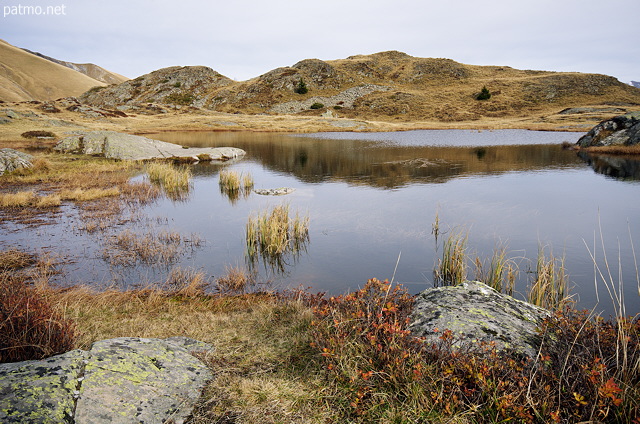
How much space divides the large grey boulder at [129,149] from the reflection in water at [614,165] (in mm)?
33140

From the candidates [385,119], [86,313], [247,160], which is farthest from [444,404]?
[385,119]

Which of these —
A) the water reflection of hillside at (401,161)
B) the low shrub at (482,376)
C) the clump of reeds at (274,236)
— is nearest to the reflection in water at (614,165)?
the water reflection of hillside at (401,161)

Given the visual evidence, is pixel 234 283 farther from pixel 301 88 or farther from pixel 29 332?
pixel 301 88

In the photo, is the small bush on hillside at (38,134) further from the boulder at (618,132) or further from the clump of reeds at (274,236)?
the boulder at (618,132)

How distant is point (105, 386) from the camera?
394 centimetres

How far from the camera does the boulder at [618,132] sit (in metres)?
35.5

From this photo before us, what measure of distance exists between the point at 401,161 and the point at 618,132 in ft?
78.7

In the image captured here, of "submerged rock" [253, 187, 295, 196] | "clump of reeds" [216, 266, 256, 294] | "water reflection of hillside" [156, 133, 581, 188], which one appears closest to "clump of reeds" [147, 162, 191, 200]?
"submerged rock" [253, 187, 295, 196]

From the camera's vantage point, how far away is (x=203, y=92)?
12675 cm

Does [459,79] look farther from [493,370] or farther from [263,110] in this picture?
[493,370]

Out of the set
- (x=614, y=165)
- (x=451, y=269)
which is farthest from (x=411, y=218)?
(x=614, y=165)

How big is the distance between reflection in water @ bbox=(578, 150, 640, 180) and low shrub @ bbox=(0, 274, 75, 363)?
3147 cm

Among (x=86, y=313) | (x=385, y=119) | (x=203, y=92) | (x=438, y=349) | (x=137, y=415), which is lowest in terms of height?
(x=86, y=313)

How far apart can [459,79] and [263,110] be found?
2702 inches
